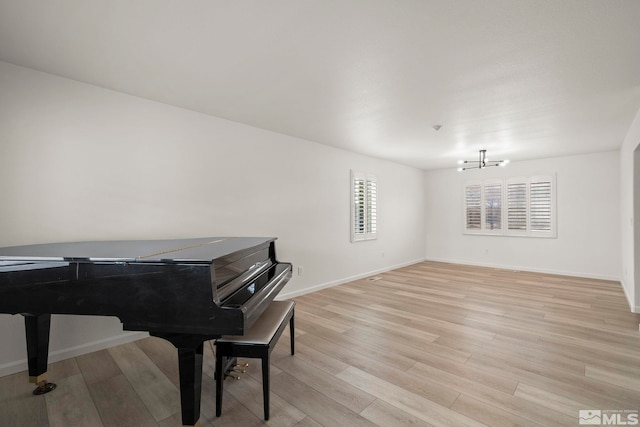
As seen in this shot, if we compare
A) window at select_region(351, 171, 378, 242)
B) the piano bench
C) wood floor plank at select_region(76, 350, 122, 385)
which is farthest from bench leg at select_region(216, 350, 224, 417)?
window at select_region(351, 171, 378, 242)

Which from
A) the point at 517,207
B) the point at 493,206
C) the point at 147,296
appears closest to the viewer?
the point at 147,296

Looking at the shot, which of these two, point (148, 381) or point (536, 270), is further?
point (536, 270)

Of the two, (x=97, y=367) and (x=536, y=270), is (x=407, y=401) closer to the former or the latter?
(x=97, y=367)

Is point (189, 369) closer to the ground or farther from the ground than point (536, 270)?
farther from the ground

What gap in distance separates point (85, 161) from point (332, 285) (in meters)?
3.77

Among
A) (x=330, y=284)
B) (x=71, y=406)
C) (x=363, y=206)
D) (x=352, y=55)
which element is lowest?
(x=71, y=406)

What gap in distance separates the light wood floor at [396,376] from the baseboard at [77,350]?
6 centimetres

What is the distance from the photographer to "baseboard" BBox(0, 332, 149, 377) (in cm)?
238

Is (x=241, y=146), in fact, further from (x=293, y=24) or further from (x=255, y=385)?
(x=255, y=385)

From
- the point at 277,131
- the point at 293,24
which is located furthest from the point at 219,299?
the point at 277,131
